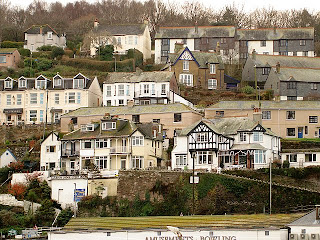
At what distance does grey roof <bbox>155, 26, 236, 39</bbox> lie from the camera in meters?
115

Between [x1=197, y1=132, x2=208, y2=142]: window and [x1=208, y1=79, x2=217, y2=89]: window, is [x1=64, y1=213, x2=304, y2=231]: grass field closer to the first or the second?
[x1=197, y1=132, x2=208, y2=142]: window

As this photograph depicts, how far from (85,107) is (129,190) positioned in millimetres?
21303

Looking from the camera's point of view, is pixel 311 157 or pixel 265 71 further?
pixel 265 71

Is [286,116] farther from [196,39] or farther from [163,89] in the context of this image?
[196,39]

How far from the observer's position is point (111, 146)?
81250 millimetres

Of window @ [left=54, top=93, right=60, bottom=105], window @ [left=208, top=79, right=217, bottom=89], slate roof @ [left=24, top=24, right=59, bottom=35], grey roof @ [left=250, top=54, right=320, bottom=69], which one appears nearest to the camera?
window @ [left=54, top=93, right=60, bottom=105]

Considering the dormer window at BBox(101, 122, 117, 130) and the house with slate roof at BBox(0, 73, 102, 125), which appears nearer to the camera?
the dormer window at BBox(101, 122, 117, 130)

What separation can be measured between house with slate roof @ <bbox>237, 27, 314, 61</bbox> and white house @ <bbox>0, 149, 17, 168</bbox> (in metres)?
41.0

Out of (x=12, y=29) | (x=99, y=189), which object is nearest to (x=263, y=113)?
(x=99, y=189)

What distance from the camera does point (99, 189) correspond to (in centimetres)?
7600

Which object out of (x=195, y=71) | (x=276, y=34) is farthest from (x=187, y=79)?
(x=276, y=34)

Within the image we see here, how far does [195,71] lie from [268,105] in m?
16.1

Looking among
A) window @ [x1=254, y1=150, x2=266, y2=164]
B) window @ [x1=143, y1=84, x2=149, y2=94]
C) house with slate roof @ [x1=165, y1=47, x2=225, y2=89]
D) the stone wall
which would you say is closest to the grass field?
the stone wall

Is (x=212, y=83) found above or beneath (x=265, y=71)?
beneath
